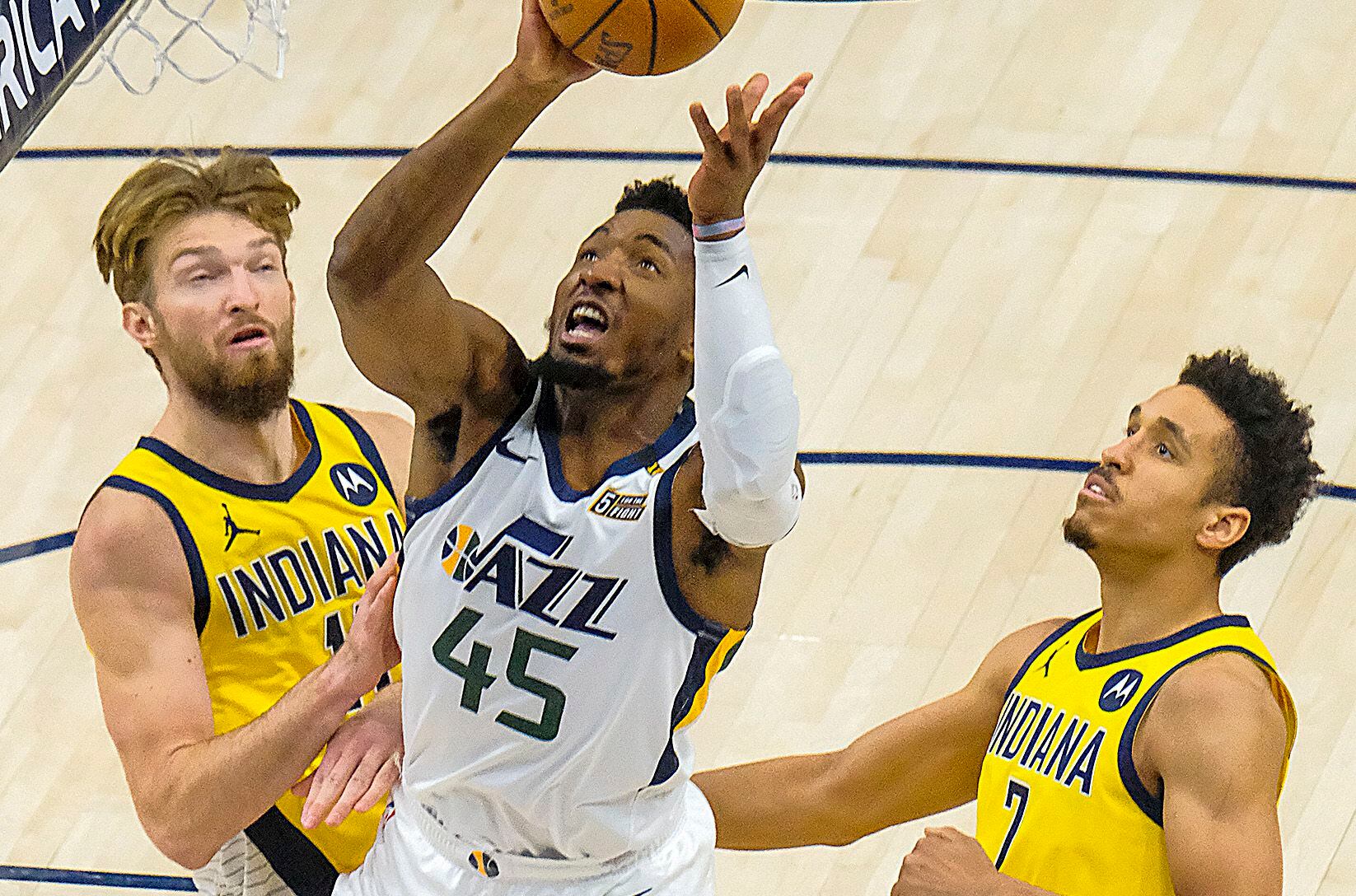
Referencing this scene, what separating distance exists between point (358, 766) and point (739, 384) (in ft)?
4.01

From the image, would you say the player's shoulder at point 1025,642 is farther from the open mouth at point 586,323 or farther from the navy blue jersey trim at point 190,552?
the navy blue jersey trim at point 190,552

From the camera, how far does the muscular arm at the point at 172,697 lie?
3.84 m

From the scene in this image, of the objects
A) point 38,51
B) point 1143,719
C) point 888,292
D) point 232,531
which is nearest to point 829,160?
point 888,292

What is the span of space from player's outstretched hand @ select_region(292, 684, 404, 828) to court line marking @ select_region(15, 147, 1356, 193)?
3.95 metres

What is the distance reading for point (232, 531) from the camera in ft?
14.1

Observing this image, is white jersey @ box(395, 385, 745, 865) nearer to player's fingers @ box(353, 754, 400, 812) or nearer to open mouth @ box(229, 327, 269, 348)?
player's fingers @ box(353, 754, 400, 812)

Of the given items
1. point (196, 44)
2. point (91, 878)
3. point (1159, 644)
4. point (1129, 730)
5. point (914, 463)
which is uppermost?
point (196, 44)

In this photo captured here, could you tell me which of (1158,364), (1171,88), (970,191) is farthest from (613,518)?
(1171,88)

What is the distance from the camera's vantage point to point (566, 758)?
3.63 m

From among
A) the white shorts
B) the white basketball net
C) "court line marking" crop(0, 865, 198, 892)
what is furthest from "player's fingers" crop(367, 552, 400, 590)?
the white basketball net

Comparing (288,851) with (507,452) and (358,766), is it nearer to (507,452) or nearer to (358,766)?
(358,766)

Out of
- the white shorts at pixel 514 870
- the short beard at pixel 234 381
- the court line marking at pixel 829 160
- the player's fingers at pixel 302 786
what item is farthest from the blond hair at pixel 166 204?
the court line marking at pixel 829 160

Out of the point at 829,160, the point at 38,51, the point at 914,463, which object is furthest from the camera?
the point at 829,160

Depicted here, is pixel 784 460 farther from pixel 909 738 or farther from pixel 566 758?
pixel 909 738
